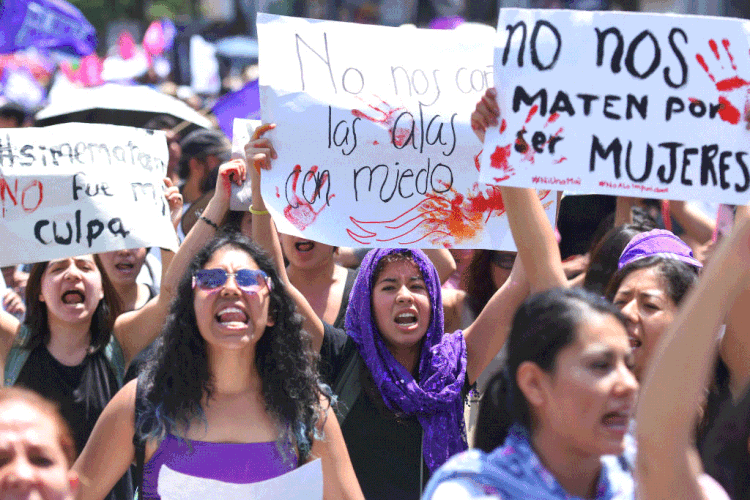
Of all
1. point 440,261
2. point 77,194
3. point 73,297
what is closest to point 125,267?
point 77,194

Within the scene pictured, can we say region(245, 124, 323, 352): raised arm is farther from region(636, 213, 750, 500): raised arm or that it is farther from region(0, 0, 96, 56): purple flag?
region(0, 0, 96, 56): purple flag

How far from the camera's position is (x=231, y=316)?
10.5 feet

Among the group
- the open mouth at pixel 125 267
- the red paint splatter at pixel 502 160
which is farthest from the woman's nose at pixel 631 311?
the open mouth at pixel 125 267

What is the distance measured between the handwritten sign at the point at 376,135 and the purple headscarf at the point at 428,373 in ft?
0.67

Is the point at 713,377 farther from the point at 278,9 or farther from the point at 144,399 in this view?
the point at 278,9

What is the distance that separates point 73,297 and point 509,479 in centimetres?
233

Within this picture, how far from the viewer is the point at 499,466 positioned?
83.3 inches

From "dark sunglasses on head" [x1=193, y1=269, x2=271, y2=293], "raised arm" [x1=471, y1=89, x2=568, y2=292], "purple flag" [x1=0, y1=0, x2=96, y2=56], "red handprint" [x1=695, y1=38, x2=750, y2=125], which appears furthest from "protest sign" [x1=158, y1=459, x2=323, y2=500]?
"purple flag" [x1=0, y1=0, x2=96, y2=56]

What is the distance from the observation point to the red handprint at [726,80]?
9.95ft

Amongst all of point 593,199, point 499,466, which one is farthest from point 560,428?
point 593,199

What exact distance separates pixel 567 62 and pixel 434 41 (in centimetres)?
91

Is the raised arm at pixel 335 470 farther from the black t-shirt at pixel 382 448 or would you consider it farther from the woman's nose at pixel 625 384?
the woman's nose at pixel 625 384

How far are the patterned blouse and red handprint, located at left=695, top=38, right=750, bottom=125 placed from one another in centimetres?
128

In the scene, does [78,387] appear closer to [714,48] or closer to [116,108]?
[714,48]
